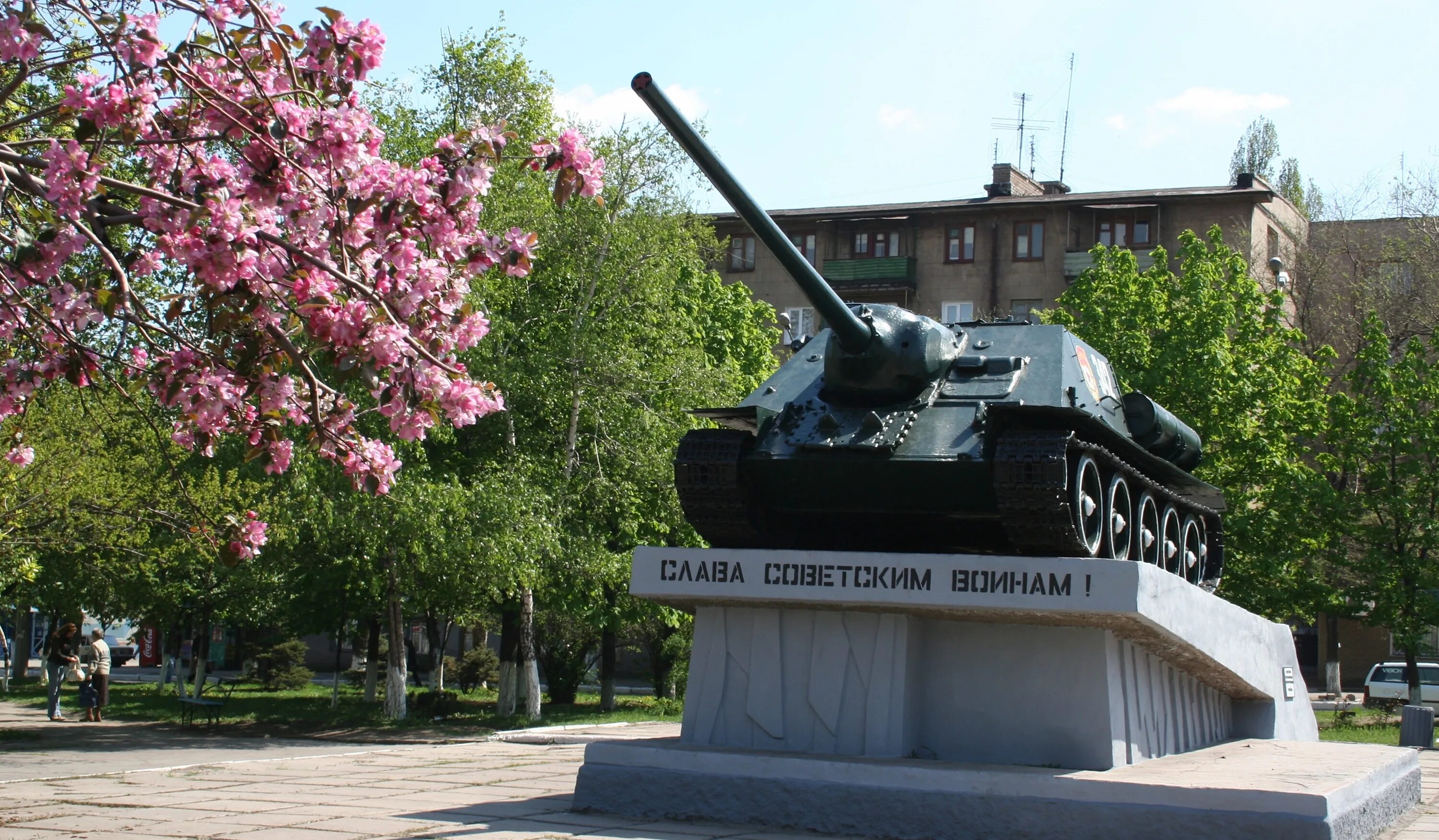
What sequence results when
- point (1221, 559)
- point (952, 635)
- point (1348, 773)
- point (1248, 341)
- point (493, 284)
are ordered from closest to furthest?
1. point (1348, 773)
2. point (952, 635)
3. point (1221, 559)
4. point (493, 284)
5. point (1248, 341)

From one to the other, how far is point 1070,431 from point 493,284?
13.0 meters

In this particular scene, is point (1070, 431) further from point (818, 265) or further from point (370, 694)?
point (818, 265)

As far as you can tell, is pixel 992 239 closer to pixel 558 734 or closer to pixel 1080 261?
pixel 1080 261

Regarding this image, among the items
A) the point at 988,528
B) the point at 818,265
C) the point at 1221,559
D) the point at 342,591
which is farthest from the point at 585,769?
the point at 818,265

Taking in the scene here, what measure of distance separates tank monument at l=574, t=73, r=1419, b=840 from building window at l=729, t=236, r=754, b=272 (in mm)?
36692

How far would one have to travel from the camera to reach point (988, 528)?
10.7 metres

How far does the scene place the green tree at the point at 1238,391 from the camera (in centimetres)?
2623

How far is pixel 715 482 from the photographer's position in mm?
10094

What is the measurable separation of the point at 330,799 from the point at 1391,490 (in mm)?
22003

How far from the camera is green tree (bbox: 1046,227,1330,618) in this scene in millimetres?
26234

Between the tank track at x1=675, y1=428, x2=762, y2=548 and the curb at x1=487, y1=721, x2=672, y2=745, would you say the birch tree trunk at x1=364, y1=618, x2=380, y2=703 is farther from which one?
the tank track at x1=675, y1=428, x2=762, y2=548

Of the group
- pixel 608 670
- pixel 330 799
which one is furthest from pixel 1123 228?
pixel 330 799

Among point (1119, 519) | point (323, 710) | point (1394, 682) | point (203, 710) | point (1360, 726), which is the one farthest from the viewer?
point (1394, 682)

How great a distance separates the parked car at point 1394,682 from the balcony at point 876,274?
57.8ft
